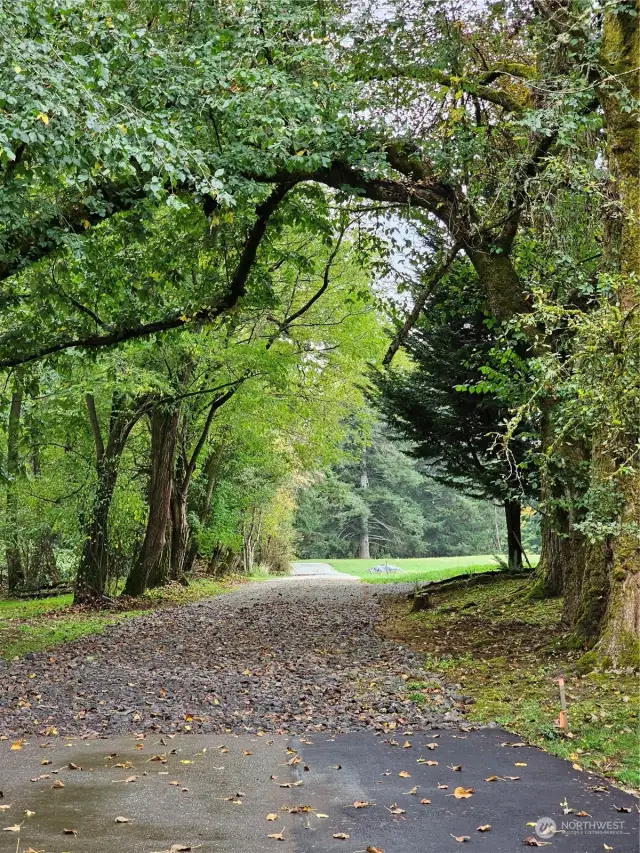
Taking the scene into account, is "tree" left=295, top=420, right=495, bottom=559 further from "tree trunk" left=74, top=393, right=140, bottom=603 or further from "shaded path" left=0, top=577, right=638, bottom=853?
"shaded path" left=0, top=577, right=638, bottom=853

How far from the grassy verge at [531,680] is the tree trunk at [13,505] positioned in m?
8.47

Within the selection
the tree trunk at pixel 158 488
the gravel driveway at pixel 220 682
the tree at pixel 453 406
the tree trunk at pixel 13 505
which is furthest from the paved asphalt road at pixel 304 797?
the tree trunk at pixel 158 488

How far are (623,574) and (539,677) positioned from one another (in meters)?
1.41

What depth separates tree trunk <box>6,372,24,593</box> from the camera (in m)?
17.3

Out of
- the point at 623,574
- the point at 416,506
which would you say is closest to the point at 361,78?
the point at 623,574

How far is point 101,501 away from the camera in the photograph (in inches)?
682

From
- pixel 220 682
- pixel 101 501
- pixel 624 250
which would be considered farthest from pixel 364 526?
pixel 624 250

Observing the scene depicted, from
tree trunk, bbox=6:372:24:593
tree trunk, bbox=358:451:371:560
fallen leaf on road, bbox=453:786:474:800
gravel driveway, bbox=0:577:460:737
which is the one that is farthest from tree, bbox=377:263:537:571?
tree trunk, bbox=358:451:371:560

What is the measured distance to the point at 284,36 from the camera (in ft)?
29.5

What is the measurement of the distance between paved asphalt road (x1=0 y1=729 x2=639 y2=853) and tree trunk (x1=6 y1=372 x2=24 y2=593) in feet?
30.3

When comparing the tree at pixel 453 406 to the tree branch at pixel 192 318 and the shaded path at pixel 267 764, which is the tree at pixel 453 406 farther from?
the shaded path at pixel 267 764

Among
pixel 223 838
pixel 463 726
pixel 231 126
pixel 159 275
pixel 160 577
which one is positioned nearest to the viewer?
pixel 223 838

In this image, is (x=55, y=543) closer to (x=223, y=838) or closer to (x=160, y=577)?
(x=160, y=577)

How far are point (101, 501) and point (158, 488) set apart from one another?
9.42ft
